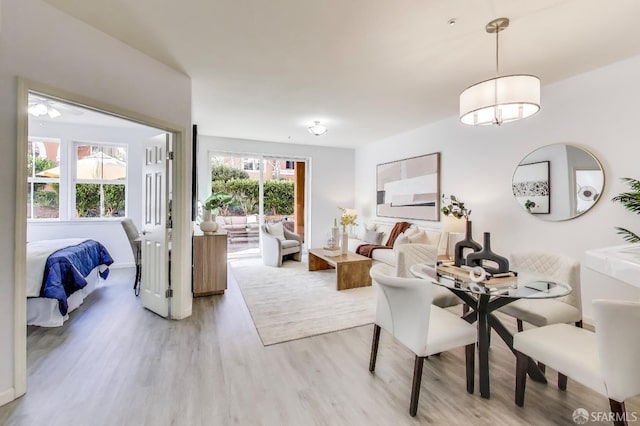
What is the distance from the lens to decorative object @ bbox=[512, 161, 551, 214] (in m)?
3.18

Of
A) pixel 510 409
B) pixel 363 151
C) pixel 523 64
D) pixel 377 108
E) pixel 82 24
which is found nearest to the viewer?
pixel 510 409

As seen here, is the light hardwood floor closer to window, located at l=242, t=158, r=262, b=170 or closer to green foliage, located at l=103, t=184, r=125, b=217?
green foliage, located at l=103, t=184, r=125, b=217

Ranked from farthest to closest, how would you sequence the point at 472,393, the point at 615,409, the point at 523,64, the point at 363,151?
the point at 363,151 < the point at 523,64 < the point at 472,393 < the point at 615,409

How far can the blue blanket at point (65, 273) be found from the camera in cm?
264

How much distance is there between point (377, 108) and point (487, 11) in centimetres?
210

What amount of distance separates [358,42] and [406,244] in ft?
6.50

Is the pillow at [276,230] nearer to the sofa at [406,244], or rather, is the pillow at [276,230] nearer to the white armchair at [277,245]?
the white armchair at [277,245]

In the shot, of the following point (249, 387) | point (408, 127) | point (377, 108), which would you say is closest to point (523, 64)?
point (377, 108)

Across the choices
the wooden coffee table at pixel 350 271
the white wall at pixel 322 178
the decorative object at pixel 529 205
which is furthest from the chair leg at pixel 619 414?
the white wall at pixel 322 178

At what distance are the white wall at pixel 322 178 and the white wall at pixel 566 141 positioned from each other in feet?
9.02

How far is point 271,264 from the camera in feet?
17.5

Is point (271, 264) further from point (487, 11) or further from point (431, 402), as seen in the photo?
point (487, 11)

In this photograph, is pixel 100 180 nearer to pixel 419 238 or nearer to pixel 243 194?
pixel 243 194

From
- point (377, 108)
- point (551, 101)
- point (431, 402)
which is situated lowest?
point (431, 402)
